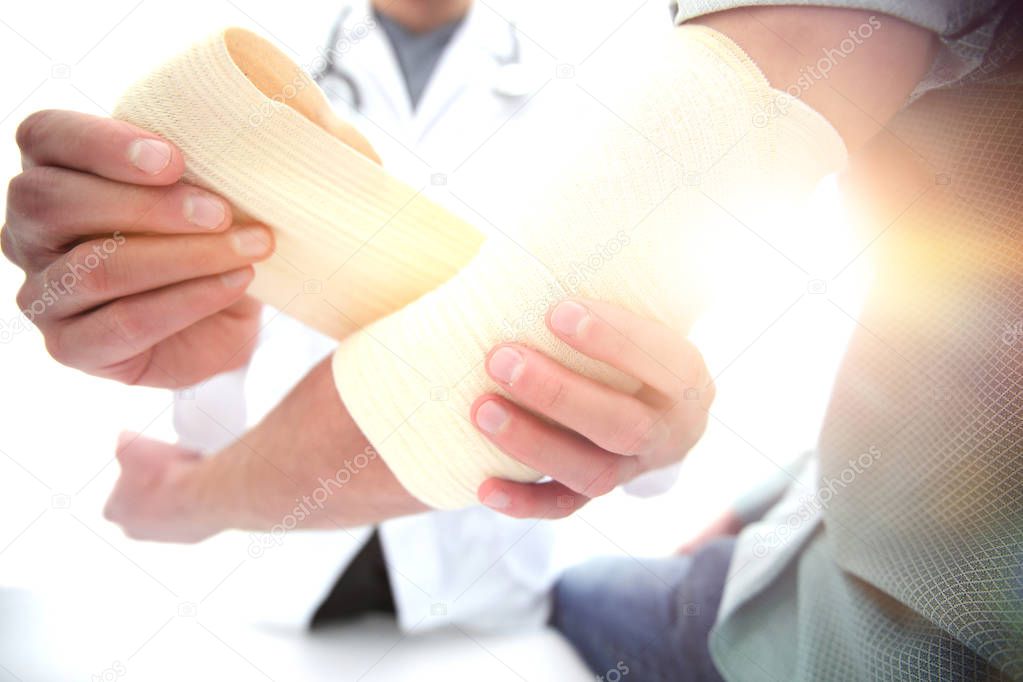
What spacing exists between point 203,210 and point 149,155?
1.9 inches

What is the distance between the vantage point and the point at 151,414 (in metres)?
1.06

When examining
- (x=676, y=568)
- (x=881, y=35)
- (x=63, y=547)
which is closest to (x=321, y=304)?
(x=881, y=35)

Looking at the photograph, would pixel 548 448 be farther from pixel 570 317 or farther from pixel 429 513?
pixel 429 513

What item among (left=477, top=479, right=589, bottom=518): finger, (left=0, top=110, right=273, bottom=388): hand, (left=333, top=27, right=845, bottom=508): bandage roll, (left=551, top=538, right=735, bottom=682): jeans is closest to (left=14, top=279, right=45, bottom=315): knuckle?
(left=0, top=110, right=273, bottom=388): hand

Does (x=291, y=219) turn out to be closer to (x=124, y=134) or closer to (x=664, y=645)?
(x=124, y=134)

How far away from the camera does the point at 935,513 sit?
55 centimetres

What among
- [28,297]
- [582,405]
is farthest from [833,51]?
[28,297]

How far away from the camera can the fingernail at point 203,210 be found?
482 millimetres

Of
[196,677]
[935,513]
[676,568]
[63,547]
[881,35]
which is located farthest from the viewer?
[63,547]

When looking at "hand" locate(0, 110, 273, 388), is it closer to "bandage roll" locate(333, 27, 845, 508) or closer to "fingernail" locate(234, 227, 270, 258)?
"fingernail" locate(234, 227, 270, 258)

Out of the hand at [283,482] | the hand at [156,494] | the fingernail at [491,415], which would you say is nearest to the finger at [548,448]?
the fingernail at [491,415]

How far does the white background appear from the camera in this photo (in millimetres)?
885

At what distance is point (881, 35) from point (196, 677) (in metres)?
0.89

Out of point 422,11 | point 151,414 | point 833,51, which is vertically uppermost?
point 833,51
